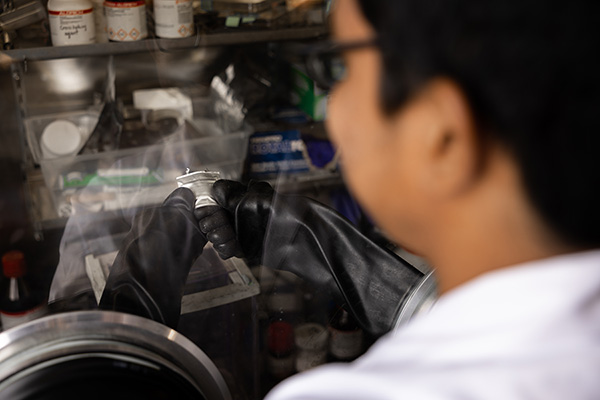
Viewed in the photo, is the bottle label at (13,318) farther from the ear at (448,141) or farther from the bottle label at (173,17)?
the ear at (448,141)

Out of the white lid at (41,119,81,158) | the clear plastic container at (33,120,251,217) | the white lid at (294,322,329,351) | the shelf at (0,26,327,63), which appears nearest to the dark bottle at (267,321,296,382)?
the white lid at (294,322,329,351)

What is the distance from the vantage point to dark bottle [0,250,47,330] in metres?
1.33

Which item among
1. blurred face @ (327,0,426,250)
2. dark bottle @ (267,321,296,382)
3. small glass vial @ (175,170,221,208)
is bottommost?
dark bottle @ (267,321,296,382)

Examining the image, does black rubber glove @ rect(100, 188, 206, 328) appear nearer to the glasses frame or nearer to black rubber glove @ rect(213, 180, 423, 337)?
black rubber glove @ rect(213, 180, 423, 337)

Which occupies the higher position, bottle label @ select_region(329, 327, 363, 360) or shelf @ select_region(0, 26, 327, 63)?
shelf @ select_region(0, 26, 327, 63)

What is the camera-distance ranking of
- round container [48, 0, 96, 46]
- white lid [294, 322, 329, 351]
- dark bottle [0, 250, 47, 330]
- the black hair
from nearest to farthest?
the black hair < white lid [294, 322, 329, 351] < dark bottle [0, 250, 47, 330] < round container [48, 0, 96, 46]

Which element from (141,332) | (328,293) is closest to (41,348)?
(141,332)

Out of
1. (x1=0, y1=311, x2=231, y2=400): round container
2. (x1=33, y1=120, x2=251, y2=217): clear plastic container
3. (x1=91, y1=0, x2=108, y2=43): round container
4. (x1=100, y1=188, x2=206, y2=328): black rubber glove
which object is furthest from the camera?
(x1=91, y1=0, x2=108, y2=43): round container

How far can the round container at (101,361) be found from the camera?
79cm

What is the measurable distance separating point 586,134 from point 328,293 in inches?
25.4

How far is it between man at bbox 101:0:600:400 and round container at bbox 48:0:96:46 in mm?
1173

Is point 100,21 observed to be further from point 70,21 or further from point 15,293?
point 15,293

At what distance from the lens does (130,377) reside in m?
0.81

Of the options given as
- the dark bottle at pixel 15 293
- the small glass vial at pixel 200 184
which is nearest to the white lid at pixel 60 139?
the dark bottle at pixel 15 293
